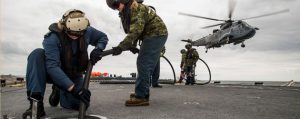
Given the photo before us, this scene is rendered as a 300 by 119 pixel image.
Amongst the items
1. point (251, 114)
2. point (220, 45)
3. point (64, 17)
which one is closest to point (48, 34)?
point (64, 17)

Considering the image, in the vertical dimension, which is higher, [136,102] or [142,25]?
[142,25]

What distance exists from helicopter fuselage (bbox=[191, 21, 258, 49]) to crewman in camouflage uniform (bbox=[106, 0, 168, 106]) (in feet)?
96.8

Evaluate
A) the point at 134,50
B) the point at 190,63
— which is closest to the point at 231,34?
the point at 190,63

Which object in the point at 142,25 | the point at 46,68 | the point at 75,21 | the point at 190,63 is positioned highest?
the point at 190,63

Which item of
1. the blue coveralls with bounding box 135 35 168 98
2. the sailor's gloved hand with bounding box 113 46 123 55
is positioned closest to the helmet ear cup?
the sailor's gloved hand with bounding box 113 46 123 55

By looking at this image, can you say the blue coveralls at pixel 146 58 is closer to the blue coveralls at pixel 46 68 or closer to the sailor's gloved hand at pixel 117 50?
the sailor's gloved hand at pixel 117 50

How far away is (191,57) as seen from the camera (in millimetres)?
15281

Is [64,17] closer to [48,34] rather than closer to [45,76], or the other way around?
[48,34]

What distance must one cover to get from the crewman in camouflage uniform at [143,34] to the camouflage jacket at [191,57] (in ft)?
34.5

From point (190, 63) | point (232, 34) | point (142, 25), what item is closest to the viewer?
point (142, 25)

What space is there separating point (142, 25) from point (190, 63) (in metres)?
11.3

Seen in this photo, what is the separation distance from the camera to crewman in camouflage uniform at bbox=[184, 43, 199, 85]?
50.0 ft

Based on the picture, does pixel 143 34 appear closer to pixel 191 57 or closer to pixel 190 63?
pixel 191 57

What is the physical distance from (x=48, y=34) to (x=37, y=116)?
1.03 m
